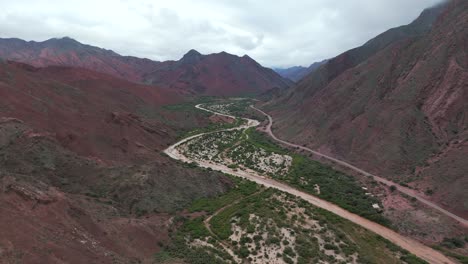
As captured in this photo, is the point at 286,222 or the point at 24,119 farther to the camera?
the point at 24,119

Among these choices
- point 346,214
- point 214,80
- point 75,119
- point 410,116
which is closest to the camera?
point 346,214

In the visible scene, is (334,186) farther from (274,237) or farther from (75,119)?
(75,119)

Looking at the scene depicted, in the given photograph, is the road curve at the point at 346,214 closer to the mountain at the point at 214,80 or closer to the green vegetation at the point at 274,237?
the green vegetation at the point at 274,237

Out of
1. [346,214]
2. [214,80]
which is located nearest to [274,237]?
[346,214]

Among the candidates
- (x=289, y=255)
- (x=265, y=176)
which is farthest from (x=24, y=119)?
(x=289, y=255)

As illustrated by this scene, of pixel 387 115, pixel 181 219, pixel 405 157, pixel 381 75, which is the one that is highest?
pixel 381 75

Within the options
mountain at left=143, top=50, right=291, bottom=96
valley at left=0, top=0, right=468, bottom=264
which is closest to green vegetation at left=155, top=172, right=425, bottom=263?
valley at left=0, top=0, right=468, bottom=264

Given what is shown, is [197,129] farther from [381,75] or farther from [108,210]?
[108,210]

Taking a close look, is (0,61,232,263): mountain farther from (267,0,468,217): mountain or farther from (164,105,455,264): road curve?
(267,0,468,217): mountain
